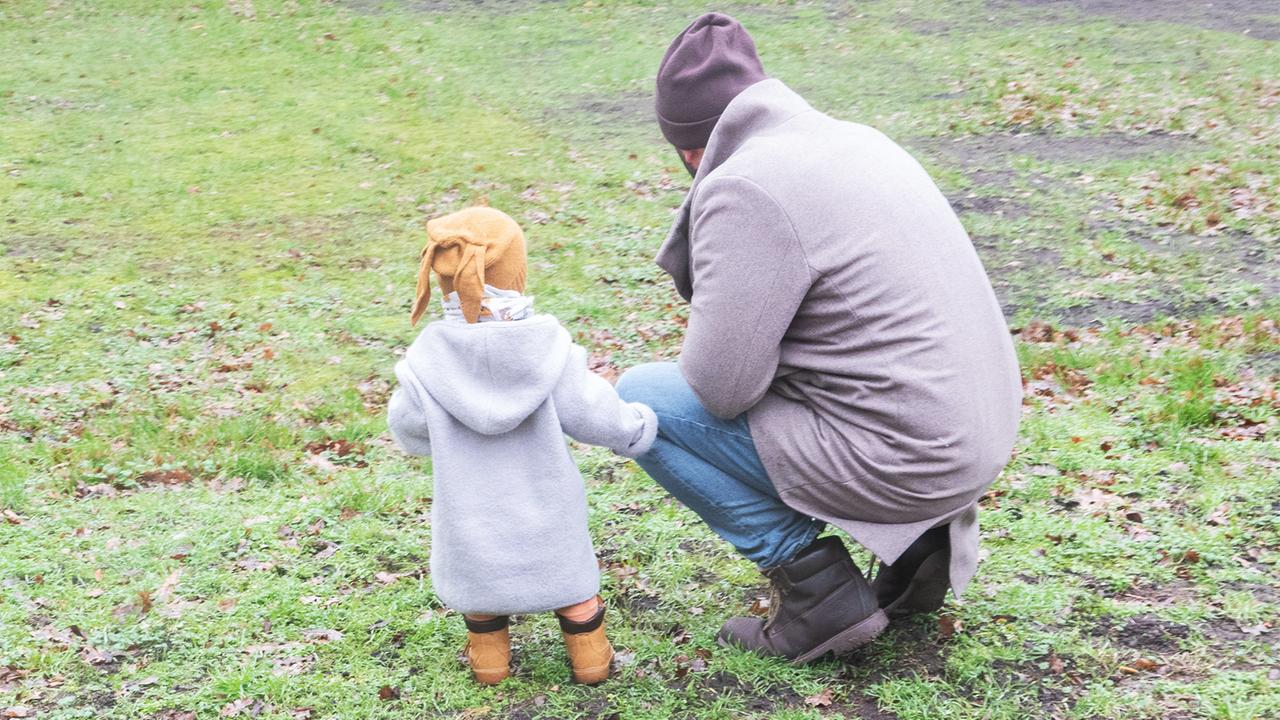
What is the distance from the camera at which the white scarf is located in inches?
115

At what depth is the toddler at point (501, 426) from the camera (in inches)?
114

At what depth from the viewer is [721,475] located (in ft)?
10.2

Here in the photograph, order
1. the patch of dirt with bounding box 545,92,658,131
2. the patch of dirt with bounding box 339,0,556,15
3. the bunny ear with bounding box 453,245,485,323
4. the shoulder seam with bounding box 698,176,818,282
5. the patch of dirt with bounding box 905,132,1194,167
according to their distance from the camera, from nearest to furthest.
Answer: the shoulder seam with bounding box 698,176,818,282, the bunny ear with bounding box 453,245,485,323, the patch of dirt with bounding box 905,132,1194,167, the patch of dirt with bounding box 545,92,658,131, the patch of dirt with bounding box 339,0,556,15

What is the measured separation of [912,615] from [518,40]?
39.8ft

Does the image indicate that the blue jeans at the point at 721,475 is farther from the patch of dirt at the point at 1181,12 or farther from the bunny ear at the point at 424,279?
the patch of dirt at the point at 1181,12

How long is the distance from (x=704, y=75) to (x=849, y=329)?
799mm

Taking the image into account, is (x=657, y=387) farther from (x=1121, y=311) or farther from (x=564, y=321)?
(x=1121, y=311)

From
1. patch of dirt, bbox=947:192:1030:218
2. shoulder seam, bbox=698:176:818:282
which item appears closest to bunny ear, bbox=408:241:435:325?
shoulder seam, bbox=698:176:818:282

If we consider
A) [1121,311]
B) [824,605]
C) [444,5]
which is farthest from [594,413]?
[444,5]

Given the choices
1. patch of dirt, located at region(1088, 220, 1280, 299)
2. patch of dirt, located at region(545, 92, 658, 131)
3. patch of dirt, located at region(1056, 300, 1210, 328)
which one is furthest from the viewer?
patch of dirt, located at region(545, 92, 658, 131)

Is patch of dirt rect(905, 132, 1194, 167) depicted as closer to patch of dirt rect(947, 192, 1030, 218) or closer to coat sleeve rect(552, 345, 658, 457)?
patch of dirt rect(947, 192, 1030, 218)

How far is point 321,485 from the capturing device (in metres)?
4.89

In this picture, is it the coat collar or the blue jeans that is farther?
the blue jeans

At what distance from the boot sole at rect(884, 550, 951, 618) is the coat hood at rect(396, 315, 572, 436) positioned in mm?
1123
